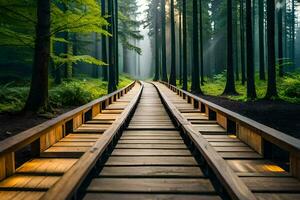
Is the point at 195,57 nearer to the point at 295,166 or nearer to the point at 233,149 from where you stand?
the point at 233,149

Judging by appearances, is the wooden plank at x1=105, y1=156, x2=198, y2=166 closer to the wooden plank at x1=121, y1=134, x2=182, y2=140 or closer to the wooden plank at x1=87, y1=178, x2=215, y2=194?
the wooden plank at x1=87, y1=178, x2=215, y2=194

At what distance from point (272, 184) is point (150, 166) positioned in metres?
1.94

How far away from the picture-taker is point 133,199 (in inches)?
157

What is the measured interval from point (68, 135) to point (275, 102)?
11.7 metres

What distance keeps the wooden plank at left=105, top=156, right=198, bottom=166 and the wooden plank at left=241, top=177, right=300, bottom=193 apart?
134cm

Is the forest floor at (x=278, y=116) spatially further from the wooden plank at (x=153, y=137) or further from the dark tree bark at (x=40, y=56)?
the dark tree bark at (x=40, y=56)

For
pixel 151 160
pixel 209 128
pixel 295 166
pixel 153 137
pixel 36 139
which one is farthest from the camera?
pixel 209 128

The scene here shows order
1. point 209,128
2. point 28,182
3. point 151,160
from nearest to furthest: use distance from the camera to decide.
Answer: point 28,182
point 151,160
point 209,128

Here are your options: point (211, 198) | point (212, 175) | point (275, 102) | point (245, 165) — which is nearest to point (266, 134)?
Result: point (245, 165)

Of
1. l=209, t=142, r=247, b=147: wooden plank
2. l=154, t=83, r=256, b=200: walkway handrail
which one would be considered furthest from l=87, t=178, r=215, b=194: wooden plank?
l=209, t=142, r=247, b=147: wooden plank

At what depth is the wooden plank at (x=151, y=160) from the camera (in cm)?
552

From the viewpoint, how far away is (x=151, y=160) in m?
5.73

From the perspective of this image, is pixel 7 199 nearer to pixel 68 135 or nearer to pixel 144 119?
pixel 68 135

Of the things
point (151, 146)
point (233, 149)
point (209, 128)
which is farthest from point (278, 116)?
point (151, 146)
